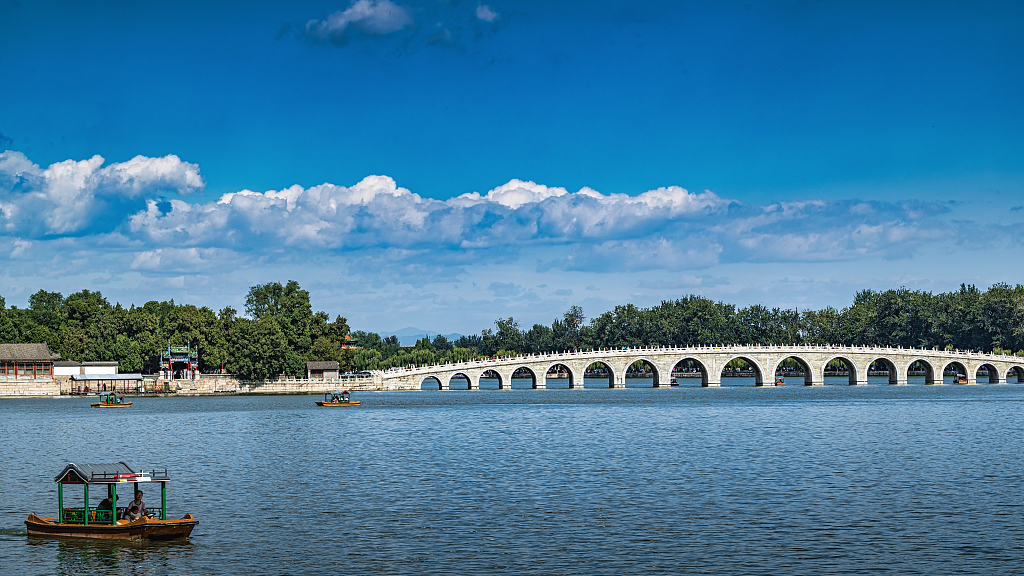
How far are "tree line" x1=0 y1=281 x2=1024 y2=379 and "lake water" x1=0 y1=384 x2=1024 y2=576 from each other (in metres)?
42.3

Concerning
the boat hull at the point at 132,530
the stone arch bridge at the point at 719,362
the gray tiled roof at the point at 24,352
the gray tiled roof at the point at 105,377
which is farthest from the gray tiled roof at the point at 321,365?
the boat hull at the point at 132,530

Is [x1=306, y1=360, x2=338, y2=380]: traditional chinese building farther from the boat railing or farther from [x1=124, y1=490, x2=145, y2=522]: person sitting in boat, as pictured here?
[x1=124, y1=490, x2=145, y2=522]: person sitting in boat

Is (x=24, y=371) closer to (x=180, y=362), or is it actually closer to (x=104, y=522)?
(x=180, y=362)

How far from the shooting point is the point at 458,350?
469 feet

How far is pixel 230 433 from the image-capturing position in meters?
47.3

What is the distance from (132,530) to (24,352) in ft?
249

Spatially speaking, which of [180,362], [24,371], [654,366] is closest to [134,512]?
[24,371]

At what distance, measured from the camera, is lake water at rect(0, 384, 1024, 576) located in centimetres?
1855

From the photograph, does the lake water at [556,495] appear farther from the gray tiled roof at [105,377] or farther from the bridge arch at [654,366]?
the bridge arch at [654,366]

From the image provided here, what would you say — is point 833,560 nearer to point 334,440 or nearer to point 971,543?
point 971,543

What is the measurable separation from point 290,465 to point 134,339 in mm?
71659

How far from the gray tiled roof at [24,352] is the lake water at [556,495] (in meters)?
37.0

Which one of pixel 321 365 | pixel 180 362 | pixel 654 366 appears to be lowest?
pixel 654 366

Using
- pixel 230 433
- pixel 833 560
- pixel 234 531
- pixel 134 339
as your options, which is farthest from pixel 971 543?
pixel 134 339
